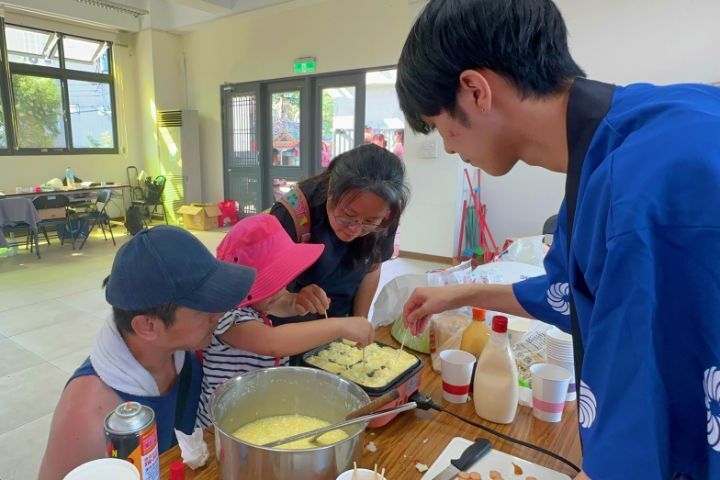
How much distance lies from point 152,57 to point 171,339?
7524mm

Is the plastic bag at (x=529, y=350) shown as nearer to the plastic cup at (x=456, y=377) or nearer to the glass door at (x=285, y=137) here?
the plastic cup at (x=456, y=377)

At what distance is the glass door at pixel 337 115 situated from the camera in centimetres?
553

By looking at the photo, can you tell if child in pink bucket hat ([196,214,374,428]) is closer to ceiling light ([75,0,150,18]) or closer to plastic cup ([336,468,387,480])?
plastic cup ([336,468,387,480])

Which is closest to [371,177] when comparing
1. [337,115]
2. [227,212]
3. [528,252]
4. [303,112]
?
[528,252]

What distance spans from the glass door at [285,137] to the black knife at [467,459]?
18.3 ft

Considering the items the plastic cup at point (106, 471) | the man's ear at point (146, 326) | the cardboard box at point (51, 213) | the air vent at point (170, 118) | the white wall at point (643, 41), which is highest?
the white wall at point (643, 41)

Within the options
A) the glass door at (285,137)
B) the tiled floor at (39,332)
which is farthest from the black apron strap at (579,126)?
the glass door at (285,137)

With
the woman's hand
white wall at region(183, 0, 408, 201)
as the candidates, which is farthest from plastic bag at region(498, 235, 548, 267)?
white wall at region(183, 0, 408, 201)

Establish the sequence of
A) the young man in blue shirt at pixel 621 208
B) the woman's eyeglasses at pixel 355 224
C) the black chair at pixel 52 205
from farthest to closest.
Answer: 1. the black chair at pixel 52 205
2. the woman's eyeglasses at pixel 355 224
3. the young man in blue shirt at pixel 621 208

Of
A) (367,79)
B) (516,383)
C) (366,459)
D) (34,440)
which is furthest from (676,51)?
(34,440)

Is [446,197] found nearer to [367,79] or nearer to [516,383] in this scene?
[367,79]

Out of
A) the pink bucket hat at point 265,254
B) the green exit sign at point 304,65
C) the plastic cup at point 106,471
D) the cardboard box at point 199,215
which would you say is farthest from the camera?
the cardboard box at point 199,215

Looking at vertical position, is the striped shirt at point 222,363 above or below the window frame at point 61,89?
below

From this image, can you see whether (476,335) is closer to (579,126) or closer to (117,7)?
(579,126)
